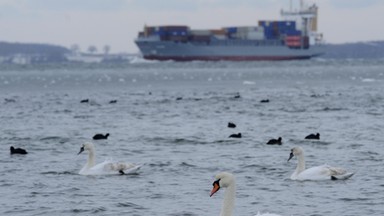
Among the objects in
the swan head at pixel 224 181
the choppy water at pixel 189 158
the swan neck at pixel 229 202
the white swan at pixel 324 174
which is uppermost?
the swan head at pixel 224 181

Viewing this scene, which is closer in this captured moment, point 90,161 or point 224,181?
point 224,181

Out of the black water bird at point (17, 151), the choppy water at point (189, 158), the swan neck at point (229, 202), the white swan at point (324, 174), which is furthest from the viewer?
the black water bird at point (17, 151)

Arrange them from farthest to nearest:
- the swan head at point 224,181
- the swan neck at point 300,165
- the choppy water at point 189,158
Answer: the swan neck at point 300,165 → the choppy water at point 189,158 → the swan head at point 224,181

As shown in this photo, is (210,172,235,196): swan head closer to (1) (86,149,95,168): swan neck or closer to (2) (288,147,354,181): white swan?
(2) (288,147,354,181): white swan

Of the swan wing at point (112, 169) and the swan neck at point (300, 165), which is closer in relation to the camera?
the swan neck at point (300, 165)

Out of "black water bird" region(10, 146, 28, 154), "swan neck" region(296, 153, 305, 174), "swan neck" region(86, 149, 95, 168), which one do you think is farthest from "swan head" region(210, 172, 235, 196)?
"black water bird" region(10, 146, 28, 154)

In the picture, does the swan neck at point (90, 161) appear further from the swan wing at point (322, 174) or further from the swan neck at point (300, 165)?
the swan wing at point (322, 174)

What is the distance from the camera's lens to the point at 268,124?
117ft

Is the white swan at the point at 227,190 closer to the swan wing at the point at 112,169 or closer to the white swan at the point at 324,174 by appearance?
the white swan at the point at 324,174

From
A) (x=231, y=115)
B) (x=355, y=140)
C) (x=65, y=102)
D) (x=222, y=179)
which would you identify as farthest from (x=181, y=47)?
(x=222, y=179)

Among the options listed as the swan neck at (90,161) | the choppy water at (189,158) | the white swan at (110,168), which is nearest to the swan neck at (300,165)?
the choppy water at (189,158)

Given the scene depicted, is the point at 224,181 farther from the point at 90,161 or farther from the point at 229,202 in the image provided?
the point at 90,161

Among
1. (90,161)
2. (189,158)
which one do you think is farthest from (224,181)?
(189,158)

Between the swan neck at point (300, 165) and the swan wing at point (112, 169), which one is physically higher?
the swan neck at point (300, 165)
